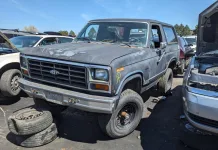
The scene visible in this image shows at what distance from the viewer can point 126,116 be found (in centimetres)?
401

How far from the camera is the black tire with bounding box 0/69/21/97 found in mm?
5082

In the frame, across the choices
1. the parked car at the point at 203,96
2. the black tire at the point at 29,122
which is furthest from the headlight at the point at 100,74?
the parked car at the point at 203,96

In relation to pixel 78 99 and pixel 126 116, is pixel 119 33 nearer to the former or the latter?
pixel 126 116

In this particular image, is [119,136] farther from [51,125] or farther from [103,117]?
[51,125]

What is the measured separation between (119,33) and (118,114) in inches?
70.4

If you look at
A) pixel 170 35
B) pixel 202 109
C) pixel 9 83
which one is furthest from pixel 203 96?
pixel 9 83

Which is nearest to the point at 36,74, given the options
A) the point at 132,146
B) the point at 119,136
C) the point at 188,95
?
the point at 119,136

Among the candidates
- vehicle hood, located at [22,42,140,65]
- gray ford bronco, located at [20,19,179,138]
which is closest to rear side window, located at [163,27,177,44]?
gray ford bronco, located at [20,19,179,138]

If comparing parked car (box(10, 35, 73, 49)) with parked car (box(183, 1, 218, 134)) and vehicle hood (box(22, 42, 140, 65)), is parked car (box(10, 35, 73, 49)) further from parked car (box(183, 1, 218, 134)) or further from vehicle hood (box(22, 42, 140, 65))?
parked car (box(183, 1, 218, 134))

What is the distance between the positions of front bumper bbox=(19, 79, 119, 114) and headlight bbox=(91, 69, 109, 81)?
0.28 meters

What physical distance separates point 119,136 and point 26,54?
7.16 feet

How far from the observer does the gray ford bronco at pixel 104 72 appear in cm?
326

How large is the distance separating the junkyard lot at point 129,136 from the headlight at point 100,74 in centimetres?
117

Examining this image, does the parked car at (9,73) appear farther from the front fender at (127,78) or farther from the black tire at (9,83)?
the front fender at (127,78)
